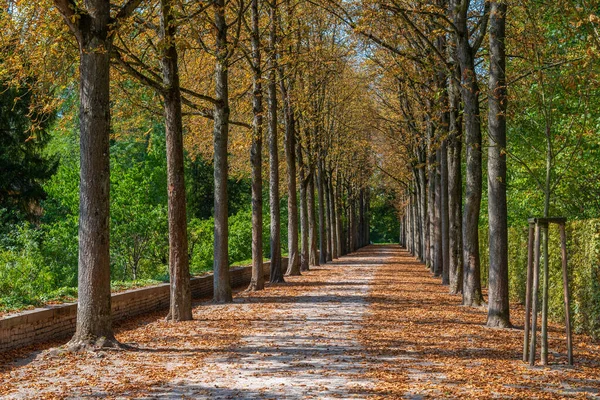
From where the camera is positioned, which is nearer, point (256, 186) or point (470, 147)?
point (470, 147)

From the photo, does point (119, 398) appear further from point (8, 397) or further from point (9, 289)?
point (9, 289)

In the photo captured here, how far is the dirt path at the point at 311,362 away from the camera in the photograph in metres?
8.39

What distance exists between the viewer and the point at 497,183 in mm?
13758

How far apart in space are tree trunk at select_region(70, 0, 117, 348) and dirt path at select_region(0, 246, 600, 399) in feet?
2.03

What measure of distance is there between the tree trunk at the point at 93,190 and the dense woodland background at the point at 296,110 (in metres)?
0.61

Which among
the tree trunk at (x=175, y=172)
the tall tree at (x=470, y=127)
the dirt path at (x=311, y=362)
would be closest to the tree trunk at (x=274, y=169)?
the dirt path at (x=311, y=362)

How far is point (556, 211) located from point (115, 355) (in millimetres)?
20568

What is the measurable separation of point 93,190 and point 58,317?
2991 mm

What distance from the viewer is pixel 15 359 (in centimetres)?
1079

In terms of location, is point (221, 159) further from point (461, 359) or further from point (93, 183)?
point (461, 359)

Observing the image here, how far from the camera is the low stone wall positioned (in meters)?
11.5

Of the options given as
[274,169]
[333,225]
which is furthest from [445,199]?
[333,225]

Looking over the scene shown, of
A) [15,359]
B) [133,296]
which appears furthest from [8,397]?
[133,296]

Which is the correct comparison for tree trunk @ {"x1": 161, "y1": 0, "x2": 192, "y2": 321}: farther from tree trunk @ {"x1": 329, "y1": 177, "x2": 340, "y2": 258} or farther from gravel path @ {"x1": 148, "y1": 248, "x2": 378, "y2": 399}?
tree trunk @ {"x1": 329, "y1": 177, "x2": 340, "y2": 258}
